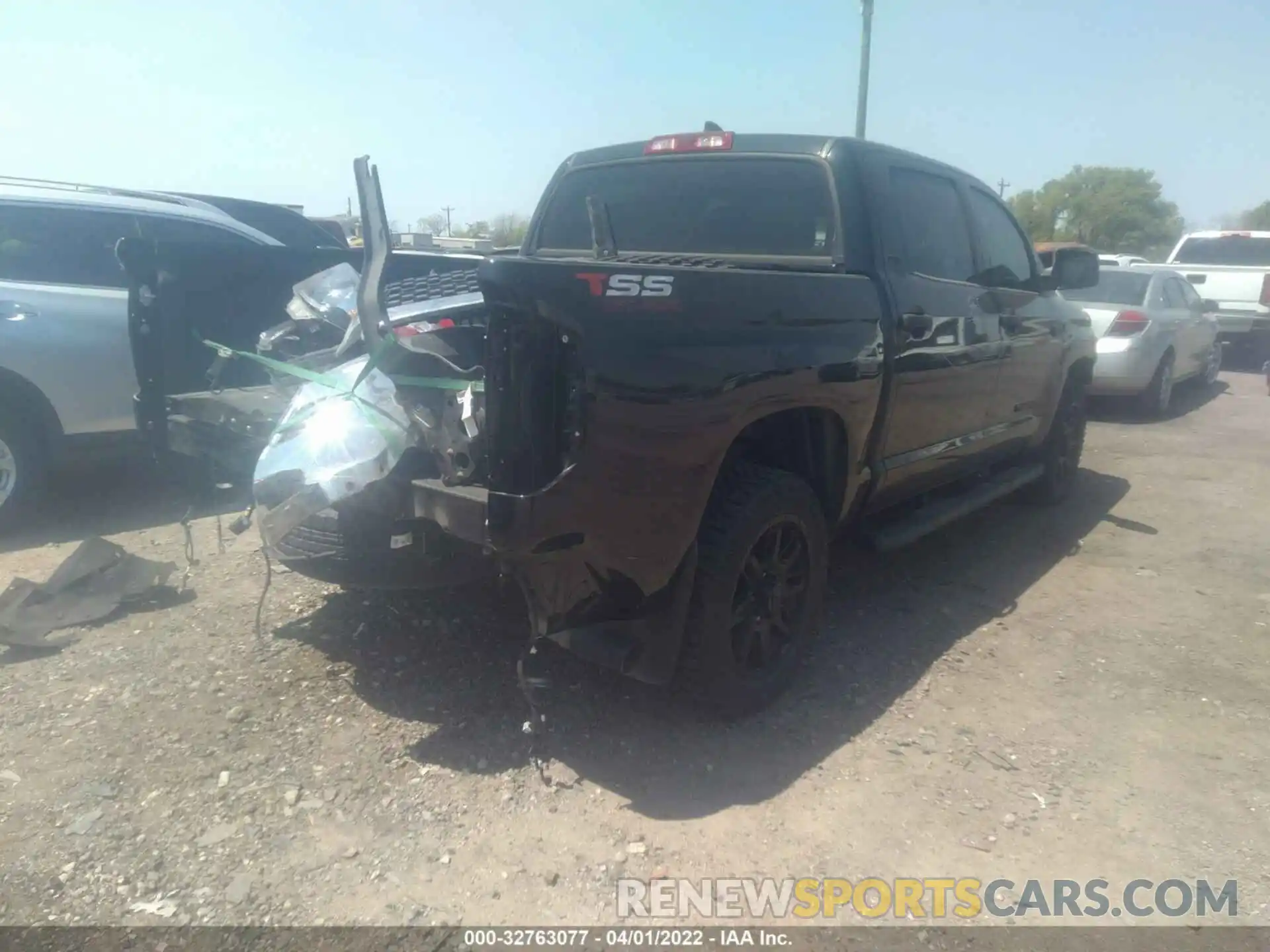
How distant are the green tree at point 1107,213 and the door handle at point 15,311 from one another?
117ft

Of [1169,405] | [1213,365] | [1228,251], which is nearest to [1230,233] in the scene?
[1228,251]

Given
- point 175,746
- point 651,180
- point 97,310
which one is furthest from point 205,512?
point 651,180

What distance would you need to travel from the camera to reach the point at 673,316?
2832 mm

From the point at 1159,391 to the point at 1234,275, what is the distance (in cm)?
570

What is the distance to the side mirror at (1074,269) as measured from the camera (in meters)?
A: 5.38

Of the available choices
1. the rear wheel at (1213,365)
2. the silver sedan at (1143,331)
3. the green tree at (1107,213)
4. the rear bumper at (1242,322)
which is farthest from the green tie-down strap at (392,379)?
the green tree at (1107,213)

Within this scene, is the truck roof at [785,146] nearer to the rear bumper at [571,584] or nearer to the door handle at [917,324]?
the door handle at [917,324]

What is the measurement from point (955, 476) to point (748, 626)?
2008 mm

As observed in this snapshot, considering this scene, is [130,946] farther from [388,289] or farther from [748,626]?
[388,289]

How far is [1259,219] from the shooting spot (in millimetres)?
40344

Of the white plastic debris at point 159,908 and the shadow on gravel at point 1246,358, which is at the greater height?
the shadow on gravel at point 1246,358

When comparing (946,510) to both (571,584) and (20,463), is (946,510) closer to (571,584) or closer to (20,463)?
(571,584)

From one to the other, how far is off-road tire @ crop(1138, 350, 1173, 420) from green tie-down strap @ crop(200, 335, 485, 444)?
345 inches

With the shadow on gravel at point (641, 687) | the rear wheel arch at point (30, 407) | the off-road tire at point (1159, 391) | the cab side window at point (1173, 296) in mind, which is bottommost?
the shadow on gravel at point (641, 687)
